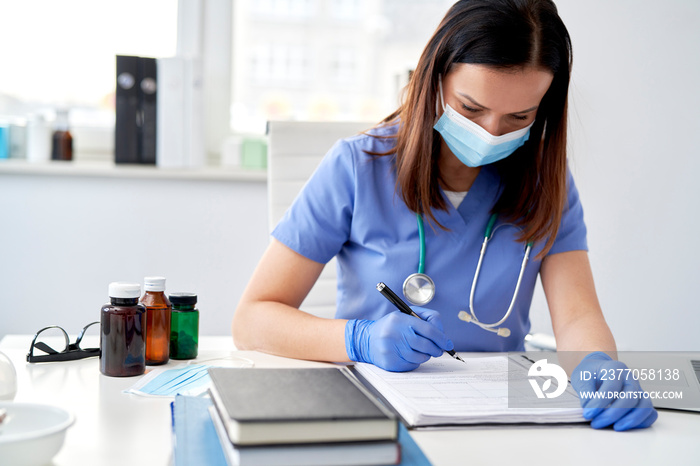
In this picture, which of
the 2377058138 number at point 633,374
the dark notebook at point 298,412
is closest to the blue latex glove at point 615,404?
the 2377058138 number at point 633,374

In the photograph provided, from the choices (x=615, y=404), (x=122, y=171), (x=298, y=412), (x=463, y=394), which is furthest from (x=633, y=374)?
(x=122, y=171)

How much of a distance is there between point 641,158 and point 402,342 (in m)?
1.26

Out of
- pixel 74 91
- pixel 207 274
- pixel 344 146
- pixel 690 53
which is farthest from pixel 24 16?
pixel 690 53

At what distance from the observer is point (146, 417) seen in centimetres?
71

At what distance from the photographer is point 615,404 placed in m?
0.75

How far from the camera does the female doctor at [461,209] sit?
1069 millimetres

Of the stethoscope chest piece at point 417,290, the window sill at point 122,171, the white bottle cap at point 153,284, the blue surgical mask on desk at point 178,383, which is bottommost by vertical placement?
the blue surgical mask on desk at point 178,383

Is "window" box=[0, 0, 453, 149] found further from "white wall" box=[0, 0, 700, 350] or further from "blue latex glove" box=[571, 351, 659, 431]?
"blue latex glove" box=[571, 351, 659, 431]

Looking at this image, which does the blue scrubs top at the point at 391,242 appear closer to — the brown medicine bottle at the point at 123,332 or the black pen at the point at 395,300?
the black pen at the point at 395,300

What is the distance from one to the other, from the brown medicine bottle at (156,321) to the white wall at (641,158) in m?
1.33

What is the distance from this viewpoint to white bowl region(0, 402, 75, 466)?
21.2 inches

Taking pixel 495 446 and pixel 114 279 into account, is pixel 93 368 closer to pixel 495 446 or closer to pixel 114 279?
pixel 495 446

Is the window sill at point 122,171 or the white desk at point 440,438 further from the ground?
the window sill at point 122,171

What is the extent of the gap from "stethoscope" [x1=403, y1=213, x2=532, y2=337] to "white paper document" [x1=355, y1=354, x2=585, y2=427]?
0.69ft
